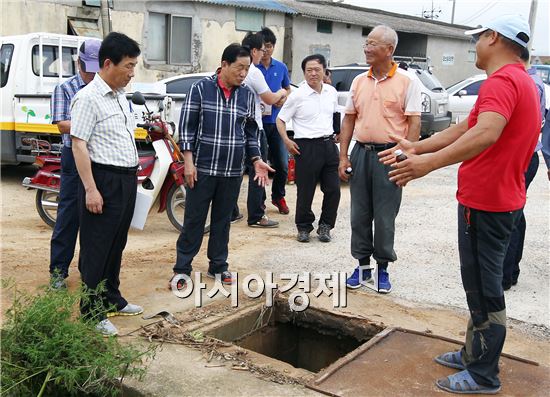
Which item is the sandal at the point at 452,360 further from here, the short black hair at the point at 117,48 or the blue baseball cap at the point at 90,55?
the blue baseball cap at the point at 90,55

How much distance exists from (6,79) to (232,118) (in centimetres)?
592

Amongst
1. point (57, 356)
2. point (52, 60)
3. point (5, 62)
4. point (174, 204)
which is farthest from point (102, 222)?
point (5, 62)

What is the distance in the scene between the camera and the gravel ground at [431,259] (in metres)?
4.92

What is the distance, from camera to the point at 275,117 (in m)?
7.51

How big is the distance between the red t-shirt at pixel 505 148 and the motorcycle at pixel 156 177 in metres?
3.86

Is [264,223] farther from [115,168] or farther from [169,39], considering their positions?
[169,39]

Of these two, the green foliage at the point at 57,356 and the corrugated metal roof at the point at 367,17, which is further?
the corrugated metal roof at the point at 367,17

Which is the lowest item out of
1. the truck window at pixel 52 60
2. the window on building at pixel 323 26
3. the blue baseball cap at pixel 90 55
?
the blue baseball cap at pixel 90 55

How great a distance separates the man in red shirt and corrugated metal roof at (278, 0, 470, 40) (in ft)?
56.7

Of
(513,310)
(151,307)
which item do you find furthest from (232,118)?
(513,310)

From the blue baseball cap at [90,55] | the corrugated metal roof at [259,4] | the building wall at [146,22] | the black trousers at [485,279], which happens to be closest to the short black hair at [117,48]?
the blue baseball cap at [90,55]

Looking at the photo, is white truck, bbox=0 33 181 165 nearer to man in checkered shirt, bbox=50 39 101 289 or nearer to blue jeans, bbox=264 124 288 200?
blue jeans, bbox=264 124 288 200

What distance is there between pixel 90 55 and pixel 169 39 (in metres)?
12.7

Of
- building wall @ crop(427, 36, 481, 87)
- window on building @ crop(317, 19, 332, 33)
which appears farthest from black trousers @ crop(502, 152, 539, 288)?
building wall @ crop(427, 36, 481, 87)
